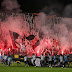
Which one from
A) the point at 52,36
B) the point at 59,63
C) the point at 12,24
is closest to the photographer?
the point at 59,63

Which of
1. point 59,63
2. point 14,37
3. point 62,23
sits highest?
point 62,23

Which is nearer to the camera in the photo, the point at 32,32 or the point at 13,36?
the point at 13,36

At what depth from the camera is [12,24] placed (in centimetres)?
4172

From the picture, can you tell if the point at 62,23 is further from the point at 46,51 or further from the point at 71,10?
the point at 46,51

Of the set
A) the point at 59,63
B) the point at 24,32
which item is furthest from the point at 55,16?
the point at 59,63

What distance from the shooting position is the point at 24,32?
4281cm

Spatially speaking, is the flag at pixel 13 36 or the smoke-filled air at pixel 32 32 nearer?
the smoke-filled air at pixel 32 32

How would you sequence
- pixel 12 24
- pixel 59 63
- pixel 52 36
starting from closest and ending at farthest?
pixel 59 63, pixel 12 24, pixel 52 36

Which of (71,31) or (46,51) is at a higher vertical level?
(71,31)

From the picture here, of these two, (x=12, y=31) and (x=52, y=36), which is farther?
(x=52, y=36)

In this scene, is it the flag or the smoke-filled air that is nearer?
the smoke-filled air

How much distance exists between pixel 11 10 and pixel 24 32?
5.27 metres

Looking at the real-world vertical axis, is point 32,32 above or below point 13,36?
above

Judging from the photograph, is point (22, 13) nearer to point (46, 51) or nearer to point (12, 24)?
point (12, 24)
